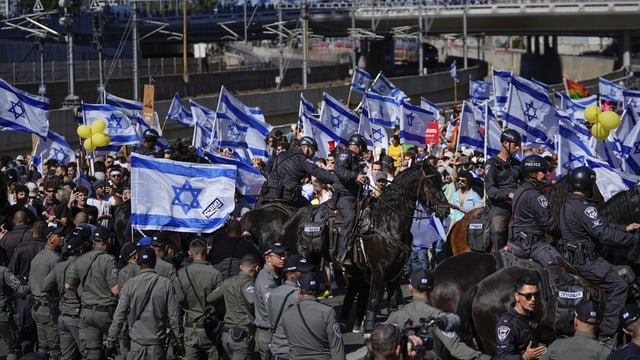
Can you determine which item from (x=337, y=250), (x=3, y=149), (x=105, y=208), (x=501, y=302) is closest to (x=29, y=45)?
(x=3, y=149)

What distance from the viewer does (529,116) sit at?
24.3 m

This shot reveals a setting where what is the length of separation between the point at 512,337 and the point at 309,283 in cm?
188

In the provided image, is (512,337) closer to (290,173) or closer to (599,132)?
(290,173)

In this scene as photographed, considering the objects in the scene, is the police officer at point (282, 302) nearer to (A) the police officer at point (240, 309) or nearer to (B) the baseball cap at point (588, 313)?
(A) the police officer at point (240, 309)

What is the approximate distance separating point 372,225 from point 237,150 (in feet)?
28.4

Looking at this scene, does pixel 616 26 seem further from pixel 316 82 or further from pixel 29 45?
pixel 29 45

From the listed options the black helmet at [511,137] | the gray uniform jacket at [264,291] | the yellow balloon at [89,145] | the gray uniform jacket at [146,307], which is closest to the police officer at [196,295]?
the gray uniform jacket at [146,307]

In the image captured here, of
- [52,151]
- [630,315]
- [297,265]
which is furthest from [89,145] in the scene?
[630,315]

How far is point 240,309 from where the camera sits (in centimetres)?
1308

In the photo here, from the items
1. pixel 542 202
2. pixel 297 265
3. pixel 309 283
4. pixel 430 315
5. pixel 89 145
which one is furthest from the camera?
pixel 89 145

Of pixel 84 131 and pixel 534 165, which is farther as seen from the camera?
pixel 84 131

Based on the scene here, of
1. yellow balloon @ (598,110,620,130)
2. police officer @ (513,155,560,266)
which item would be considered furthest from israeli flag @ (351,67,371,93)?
police officer @ (513,155,560,266)

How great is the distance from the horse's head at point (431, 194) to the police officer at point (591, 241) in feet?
11.2

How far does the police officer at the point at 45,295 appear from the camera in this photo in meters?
14.6
